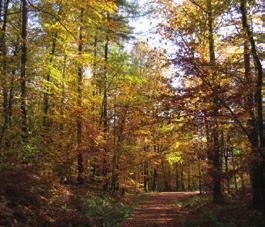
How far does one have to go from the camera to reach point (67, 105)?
18469mm

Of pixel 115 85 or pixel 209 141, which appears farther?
pixel 115 85

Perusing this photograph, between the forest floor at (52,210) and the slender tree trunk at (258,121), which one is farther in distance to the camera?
the slender tree trunk at (258,121)

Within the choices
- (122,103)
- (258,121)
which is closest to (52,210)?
(258,121)

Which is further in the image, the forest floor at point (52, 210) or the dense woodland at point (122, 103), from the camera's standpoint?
the dense woodland at point (122, 103)

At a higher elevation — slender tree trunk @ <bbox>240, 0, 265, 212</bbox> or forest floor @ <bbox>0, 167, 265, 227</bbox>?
slender tree trunk @ <bbox>240, 0, 265, 212</bbox>

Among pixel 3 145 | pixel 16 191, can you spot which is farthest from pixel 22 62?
pixel 16 191

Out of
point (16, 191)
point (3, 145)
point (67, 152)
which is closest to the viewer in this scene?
point (16, 191)

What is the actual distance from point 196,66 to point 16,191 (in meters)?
6.90

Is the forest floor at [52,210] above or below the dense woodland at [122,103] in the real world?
below

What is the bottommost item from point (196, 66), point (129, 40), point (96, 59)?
point (196, 66)

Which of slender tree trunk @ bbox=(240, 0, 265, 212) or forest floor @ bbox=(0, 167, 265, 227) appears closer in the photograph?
forest floor @ bbox=(0, 167, 265, 227)

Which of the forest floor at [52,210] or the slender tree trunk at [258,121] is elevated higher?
the slender tree trunk at [258,121]

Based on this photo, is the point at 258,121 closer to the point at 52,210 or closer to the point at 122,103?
the point at 52,210

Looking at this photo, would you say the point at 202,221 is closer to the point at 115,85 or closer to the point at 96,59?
the point at 96,59
